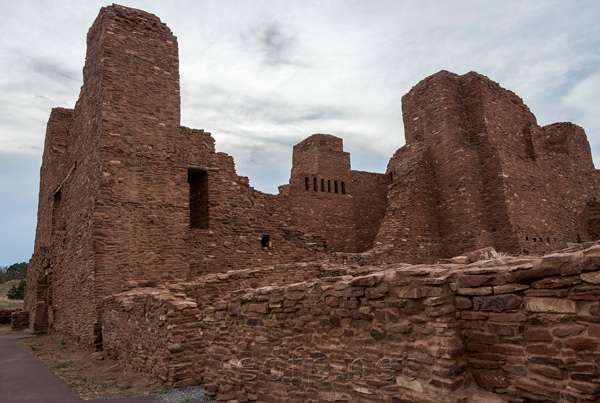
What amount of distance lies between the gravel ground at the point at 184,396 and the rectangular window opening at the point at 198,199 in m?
7.58

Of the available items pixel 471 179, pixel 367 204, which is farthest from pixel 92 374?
pixel 367 204

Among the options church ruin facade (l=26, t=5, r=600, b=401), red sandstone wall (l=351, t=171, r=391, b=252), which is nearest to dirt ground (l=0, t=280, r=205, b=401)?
church ruin facade (l=26, t=5, r=600, b=401)

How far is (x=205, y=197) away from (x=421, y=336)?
11399mm

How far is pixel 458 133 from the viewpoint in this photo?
1761cm

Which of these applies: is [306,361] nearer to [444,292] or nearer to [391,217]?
[444,292]

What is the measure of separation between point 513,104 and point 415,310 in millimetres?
17868

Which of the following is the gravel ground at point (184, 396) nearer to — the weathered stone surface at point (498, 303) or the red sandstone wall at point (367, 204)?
the weathered stone surface at point (498, 303)

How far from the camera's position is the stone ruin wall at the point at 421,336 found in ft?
10.9

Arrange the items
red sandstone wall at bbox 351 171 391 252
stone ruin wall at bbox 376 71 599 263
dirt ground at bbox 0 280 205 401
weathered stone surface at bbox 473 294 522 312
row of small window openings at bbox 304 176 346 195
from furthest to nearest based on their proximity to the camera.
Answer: red sandstone wall at bbox 351 171 391 252 < row of small window openings at bbox 304 176 346 195 < stone ruin wall at bbox 376 71 599 263 < dirt ground at bbox 0 280 205 401 < weathered stone surface at bbox 473 294 522 312

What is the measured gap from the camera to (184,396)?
6.59 m

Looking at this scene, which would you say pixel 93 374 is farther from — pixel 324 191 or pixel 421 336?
pixel 324 191

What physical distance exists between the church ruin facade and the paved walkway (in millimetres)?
1501

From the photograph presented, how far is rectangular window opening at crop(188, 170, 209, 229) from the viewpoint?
1441 cm

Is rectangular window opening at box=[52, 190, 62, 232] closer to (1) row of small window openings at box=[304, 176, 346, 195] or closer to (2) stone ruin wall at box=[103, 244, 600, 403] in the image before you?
(1) row of small window openings at box=[304, 176, 346, 195]
